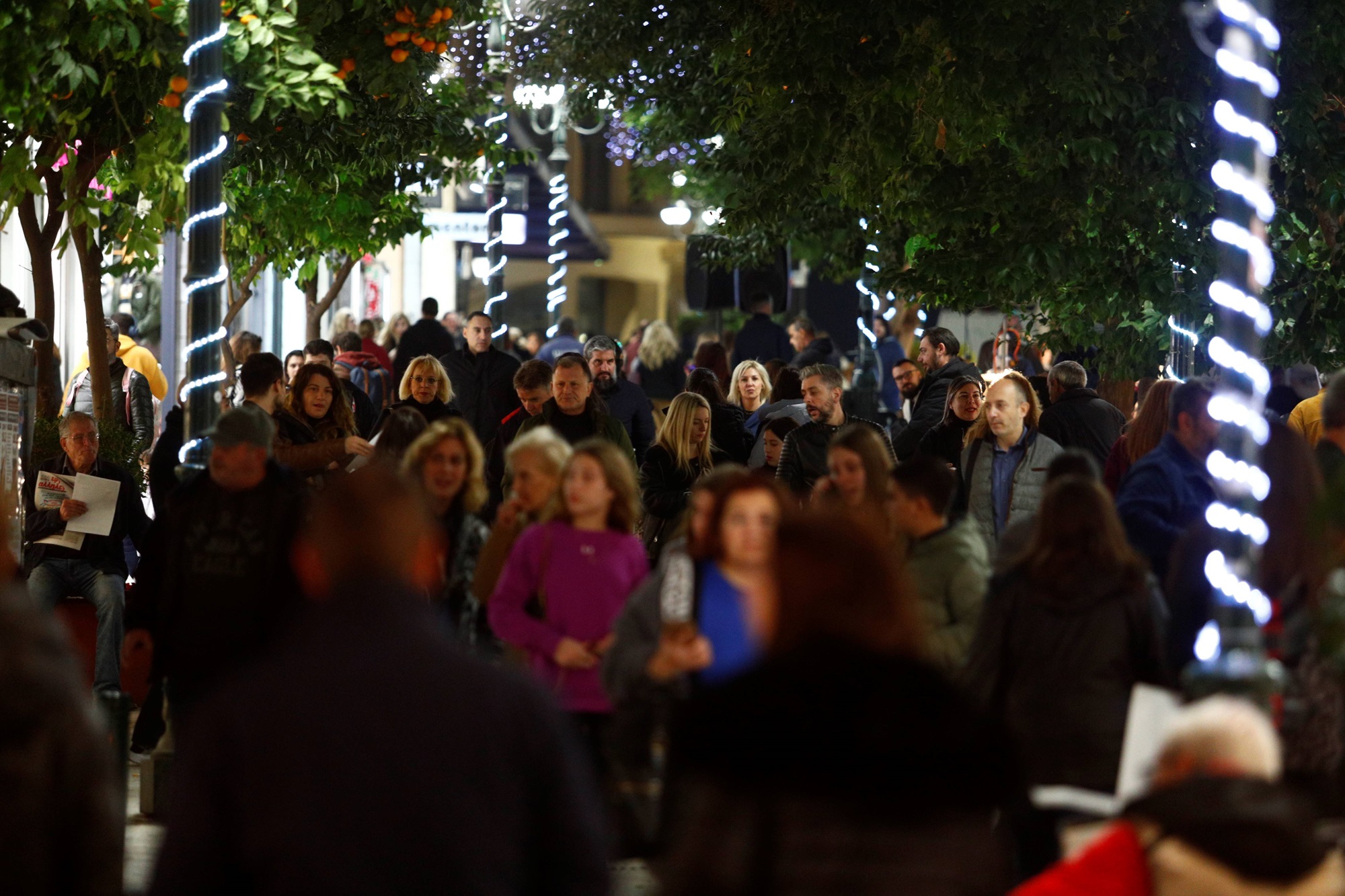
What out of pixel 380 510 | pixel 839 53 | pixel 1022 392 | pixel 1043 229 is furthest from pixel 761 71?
pixel 380 510

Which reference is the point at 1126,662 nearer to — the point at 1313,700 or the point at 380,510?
the point at 1313,700

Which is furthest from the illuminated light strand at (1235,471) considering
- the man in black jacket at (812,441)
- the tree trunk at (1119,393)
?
the tree trunk at (1119,393)

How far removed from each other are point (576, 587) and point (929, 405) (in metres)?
6.34

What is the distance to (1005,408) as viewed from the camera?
9922 mm

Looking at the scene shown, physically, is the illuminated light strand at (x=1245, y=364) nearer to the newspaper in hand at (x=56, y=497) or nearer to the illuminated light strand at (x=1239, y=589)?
the illuminated light strand at (x=1239, y=589)

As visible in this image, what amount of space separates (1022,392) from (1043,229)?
2.56 m

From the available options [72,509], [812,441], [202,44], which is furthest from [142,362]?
[202,44]

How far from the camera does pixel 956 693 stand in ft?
12.5

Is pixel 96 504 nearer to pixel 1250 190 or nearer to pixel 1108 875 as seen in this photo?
pixel 1250 190

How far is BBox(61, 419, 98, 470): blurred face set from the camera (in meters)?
10.4

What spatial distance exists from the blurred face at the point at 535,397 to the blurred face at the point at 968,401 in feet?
7.71

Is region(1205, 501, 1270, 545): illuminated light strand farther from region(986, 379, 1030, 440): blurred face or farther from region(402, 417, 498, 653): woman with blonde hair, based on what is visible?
region(986, 379, 1030, 440): blurred face

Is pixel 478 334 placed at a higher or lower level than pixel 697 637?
higher

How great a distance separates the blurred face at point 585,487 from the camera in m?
7.04
